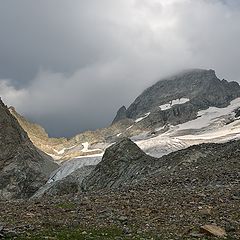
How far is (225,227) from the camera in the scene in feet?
72.2

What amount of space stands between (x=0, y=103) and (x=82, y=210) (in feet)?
509

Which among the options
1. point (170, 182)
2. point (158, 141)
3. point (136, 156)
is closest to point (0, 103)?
point (158, 141)

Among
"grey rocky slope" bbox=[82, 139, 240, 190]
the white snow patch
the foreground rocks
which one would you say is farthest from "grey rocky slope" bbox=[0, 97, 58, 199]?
the foreground rocks

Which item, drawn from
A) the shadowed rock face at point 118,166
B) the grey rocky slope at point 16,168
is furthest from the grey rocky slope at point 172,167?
the grey rocky slope at point 16,168

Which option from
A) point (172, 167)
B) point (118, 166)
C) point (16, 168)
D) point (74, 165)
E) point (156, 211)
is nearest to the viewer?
point (156, 211)

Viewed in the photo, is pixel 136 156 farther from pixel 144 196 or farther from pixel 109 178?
pixel 144 196

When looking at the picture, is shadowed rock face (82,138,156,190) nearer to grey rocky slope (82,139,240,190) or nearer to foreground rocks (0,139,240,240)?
grey rocky slope (82,139,240,190)

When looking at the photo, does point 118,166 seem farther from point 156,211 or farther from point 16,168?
point 16,168

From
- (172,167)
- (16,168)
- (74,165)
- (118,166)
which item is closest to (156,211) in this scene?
(172,167)

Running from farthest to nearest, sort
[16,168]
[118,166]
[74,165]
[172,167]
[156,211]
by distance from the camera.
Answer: [74,165]
[16,168]
[118,166]
[172,167]
[156,211]

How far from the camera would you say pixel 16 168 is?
429 ft

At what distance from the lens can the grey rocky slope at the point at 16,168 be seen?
388ft

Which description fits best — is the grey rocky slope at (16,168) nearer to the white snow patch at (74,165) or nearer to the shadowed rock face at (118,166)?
the white snow patch at (74,165)

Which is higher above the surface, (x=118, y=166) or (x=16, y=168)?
(x=16, y=168)
